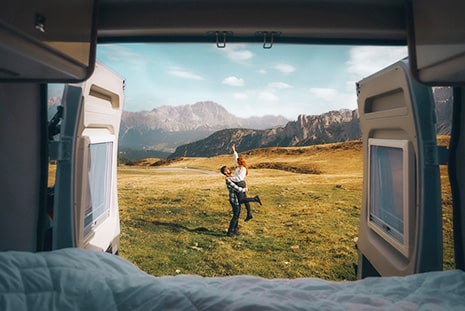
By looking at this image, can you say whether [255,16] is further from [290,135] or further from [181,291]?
[290,135]

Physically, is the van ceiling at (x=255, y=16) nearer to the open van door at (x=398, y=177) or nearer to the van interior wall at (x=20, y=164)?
the open van door at (x=398, y=177)

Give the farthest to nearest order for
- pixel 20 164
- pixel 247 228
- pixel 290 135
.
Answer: pixel 290 135
pixel 247 228
pixel 20 164

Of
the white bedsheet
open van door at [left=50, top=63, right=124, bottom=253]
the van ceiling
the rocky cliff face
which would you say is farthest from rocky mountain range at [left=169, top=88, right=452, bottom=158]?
the white bedsheet

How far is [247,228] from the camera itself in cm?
641

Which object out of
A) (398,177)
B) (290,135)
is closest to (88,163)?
(398,177)

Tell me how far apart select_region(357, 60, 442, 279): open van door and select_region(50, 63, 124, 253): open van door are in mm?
1268

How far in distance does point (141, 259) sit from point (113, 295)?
419cm

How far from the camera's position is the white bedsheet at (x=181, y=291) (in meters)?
0.73

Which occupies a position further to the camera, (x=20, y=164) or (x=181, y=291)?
(x=20, y=164)

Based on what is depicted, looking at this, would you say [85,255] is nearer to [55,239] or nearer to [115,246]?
[55,239]

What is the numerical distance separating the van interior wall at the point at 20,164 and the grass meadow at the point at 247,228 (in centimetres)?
169

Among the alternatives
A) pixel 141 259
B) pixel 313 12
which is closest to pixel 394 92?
pixel 313 12

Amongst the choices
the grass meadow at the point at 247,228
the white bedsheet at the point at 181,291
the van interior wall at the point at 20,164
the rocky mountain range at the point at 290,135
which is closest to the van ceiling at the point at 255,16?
the van interior wall at the point at 20,164

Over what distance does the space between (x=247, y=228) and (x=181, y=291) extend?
5.77 meters
